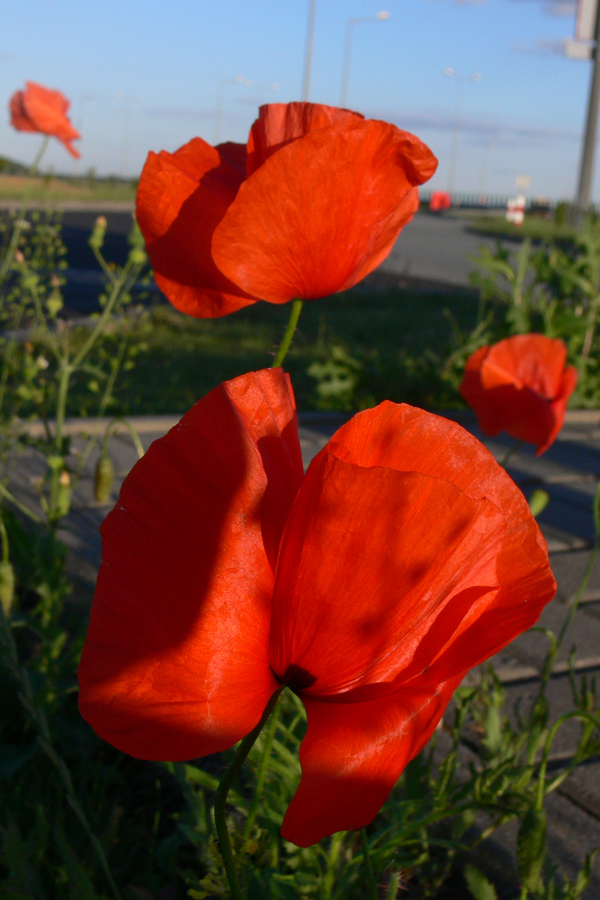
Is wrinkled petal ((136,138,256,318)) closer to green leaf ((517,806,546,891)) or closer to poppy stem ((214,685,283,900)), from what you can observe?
poppy stem ((214,685,283,900))

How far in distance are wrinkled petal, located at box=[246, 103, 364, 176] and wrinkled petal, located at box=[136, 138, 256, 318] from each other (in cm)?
6

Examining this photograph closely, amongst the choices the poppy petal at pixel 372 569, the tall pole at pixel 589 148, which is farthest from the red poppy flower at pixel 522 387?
the tall pole at pixel 589 148

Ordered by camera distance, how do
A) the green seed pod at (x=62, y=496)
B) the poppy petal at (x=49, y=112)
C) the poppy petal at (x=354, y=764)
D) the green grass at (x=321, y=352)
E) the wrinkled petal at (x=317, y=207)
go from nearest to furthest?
the poppy petal at (x=354, y=764), the wrinkled petal at (x=317, y=207), the green seed pod at (x=62, y=496), the poppy petal at (x=49, y=112), the green grass at (x=321, y=352)

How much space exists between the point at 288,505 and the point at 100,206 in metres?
31.2

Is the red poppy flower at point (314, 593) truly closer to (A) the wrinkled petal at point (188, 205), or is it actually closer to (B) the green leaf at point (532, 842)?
(A) the wrinkled petal at point (188, 205)

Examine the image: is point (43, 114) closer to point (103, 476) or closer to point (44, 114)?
point (44, 114)

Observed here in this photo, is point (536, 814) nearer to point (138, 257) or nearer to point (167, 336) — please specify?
point (138, 257)

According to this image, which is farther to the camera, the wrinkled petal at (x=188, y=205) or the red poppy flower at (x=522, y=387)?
the red poppy flower at (x=522, y=387)

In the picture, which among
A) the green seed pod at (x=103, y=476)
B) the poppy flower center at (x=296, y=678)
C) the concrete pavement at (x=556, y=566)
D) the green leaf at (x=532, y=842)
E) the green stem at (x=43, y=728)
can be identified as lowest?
the concrete pavement at (x=556, y=566)

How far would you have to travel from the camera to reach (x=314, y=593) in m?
0.51

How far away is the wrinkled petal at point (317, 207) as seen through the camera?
69cm

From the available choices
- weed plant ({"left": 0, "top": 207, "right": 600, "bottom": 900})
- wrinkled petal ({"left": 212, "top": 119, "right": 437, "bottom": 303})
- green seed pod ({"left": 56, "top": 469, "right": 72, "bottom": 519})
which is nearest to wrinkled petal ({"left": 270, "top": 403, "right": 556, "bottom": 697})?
weed plant ({"left": 0, "top": 207, "right": 600, "bottom": 900})

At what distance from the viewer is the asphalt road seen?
10273 millimetres

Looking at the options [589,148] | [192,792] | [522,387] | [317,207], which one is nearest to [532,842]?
[192,792]
